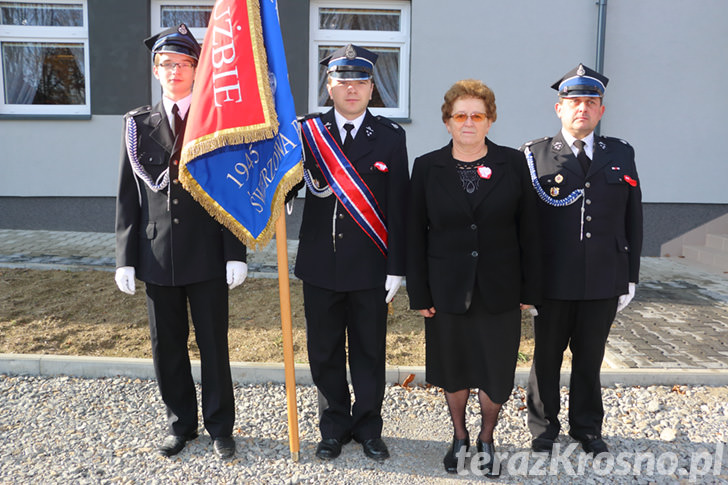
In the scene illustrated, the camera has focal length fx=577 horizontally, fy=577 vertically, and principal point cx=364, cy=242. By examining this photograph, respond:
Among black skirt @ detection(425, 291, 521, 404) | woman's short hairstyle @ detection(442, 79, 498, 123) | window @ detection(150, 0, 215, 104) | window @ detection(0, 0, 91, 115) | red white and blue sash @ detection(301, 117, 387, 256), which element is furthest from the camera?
window @ detection(0, 0, 91, 115)

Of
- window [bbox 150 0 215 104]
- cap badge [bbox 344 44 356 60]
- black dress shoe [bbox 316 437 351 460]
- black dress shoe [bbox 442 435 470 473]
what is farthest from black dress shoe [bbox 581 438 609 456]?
window [bbox 150 0 215 104]

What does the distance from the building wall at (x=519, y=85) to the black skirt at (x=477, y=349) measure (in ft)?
18.8

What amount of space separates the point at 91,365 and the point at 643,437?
11.3ft

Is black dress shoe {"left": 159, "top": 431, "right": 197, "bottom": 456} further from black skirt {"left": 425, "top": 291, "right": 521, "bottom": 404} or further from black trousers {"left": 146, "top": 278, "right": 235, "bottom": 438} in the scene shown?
black skirt {"left": 425, "top": 291, "right": 521, "bottom": 404}

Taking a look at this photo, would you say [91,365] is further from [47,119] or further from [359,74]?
[47,119]

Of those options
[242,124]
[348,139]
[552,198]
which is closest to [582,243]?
[552,198]

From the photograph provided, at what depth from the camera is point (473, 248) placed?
2697 mm

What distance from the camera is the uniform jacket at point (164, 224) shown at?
2.83 metres

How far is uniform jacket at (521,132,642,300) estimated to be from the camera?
9.48 feet

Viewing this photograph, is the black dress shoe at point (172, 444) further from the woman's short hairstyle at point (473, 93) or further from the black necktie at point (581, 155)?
the black necktie at point (581, 155)

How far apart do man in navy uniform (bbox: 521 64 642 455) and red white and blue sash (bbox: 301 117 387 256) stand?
A: 2.75 feet

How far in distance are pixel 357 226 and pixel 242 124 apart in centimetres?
74

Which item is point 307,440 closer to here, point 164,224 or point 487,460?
point 487,460

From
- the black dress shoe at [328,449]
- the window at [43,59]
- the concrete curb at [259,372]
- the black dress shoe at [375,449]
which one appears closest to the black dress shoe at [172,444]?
the black dress shoe at [328,449]
